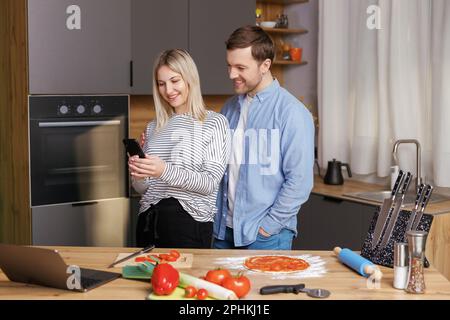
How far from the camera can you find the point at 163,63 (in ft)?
9.04

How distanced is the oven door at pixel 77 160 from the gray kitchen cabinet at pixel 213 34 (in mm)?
673

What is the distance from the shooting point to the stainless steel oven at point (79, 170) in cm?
385

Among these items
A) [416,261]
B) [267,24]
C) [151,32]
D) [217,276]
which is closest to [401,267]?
[416,261]

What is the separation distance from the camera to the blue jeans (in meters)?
2.90

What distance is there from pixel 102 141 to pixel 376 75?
1771mm

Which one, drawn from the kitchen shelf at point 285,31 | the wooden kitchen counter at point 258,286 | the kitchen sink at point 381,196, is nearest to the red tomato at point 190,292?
the wooden kitchen counter at point 258,286

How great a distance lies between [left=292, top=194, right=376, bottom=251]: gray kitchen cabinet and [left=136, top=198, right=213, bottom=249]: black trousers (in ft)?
4.53

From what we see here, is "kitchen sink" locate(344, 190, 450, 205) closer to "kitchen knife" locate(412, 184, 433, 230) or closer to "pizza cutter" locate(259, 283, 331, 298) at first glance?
"kitchen knife" locate(412, 184, 433, 230)

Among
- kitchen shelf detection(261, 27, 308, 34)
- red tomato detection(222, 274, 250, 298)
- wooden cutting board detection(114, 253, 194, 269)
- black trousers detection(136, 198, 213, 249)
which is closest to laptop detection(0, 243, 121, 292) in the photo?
wooden cutting board detection(114, 253, 194, 269)
